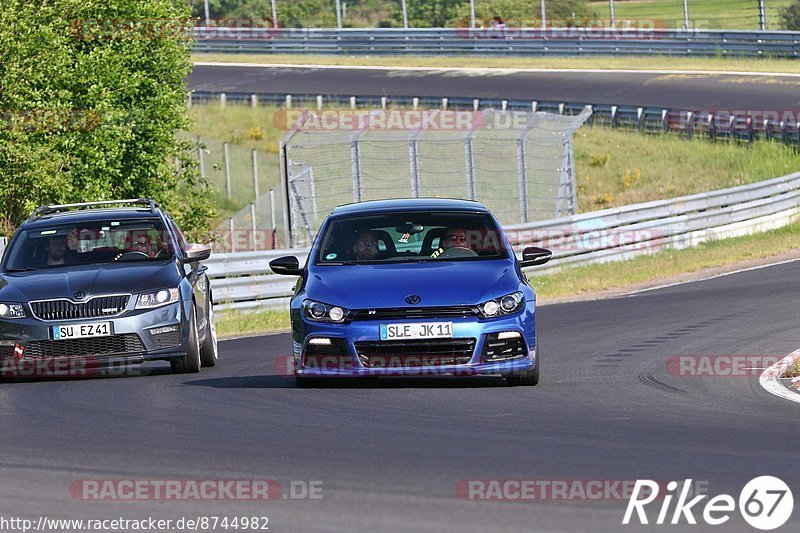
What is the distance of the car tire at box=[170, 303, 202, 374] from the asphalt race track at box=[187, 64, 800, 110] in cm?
3129

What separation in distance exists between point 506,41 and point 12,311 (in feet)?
146

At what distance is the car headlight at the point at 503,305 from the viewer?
11125 mm

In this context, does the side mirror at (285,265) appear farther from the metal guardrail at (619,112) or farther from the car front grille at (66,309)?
the metal guardrail at (619,112)

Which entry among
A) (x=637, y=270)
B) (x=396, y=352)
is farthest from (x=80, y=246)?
(x=637, y=270)

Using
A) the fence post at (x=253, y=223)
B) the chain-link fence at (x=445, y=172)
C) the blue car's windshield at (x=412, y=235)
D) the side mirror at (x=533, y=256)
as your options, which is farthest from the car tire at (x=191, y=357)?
the fence post at (x=253, y=223)

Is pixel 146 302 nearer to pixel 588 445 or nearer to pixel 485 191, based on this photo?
pixel 588 445

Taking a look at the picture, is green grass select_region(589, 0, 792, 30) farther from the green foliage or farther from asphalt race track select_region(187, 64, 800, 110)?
the green foliage

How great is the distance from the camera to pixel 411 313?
10969 millimetres

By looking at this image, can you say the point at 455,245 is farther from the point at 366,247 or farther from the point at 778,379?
the point at 778,379

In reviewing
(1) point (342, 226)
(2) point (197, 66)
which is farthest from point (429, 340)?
(2) point (197, 66)

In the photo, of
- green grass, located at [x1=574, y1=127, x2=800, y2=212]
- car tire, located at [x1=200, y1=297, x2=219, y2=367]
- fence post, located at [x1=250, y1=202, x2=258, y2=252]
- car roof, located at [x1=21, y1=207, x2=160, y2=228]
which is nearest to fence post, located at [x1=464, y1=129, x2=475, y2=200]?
fence post, located at [x1=250, y1=202, x2=258, y2=252]

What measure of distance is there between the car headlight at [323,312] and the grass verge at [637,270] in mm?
8356

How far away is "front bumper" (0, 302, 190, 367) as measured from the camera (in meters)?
12.8

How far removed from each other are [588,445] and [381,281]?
3.14m
